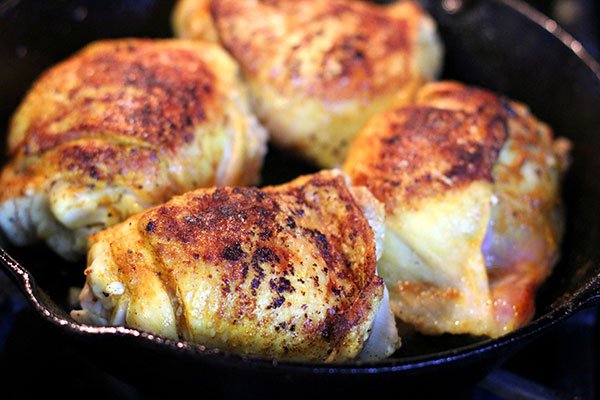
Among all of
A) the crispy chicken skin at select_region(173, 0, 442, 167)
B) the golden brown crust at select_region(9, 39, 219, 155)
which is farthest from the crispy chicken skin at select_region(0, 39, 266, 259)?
the crispy chicken skin at select_region(173, 0, 442, 167)

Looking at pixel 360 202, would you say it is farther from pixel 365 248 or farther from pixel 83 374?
pixel 83 374

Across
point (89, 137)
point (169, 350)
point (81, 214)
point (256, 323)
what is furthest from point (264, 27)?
point (169, 350)

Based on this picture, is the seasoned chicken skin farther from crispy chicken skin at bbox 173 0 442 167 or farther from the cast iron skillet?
crispy chicken skin at bbox 173 0 442 167

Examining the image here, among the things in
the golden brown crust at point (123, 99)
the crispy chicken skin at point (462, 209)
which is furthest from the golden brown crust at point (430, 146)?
the golden brown crust at point (123, 99)

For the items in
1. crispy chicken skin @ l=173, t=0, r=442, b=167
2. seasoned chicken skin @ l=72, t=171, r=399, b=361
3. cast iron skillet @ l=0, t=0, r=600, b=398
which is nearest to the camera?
cast iron skillet @ l=0, t=0, r=600, b=398

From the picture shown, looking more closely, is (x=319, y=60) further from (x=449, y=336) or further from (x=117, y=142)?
(x=449, y=336)

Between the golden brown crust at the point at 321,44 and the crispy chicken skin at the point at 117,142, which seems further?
the golden brown crust at the point at 321,44

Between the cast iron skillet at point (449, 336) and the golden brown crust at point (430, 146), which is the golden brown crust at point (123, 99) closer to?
the cast iron skillet at point (449, 336)
